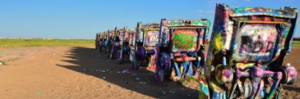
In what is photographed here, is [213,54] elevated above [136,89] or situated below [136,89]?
above

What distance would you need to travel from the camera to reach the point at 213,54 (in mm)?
4988

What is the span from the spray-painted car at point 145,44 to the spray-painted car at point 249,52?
5.82 meters

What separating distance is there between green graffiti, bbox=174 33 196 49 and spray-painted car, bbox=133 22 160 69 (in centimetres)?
A: 312

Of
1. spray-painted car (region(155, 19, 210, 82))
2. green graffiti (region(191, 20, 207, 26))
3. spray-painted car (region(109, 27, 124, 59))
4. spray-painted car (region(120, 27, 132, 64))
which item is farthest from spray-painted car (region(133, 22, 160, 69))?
spray-painted car (region(109, 27, 124, 59))

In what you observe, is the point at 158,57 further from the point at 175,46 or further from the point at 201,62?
the point at 201,62

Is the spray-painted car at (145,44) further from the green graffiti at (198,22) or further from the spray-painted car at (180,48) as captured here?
the green graffiti at (198,22)

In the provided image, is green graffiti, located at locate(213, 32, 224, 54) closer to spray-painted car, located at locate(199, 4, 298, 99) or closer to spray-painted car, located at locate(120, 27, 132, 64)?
spray-painted car, located at locate(199, 4, 298, 99)

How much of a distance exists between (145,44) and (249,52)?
6609mm

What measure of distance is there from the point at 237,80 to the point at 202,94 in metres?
0.74

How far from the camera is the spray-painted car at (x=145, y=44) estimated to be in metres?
11.0

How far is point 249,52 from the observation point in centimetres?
497

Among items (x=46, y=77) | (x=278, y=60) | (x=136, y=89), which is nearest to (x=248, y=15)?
(x=278, y=60)

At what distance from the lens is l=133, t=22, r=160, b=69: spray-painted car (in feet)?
Result: 36.1

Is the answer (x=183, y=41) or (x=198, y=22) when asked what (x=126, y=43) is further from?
(x=198, y=22)
